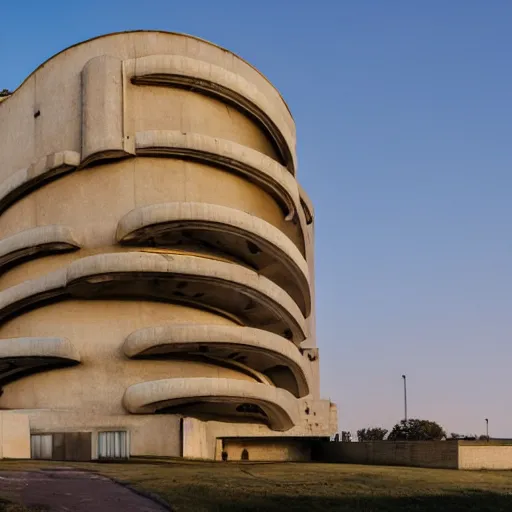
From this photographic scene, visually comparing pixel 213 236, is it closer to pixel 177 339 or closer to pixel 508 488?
pixel 177 339

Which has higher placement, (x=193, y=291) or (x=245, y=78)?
(x=245, y=78)

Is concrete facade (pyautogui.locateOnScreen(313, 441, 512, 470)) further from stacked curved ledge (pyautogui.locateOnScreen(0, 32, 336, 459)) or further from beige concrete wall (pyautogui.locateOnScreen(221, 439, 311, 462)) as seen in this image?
beige concrete wall (pyautogui.locateOnScreen(221, 439, 311, 462))

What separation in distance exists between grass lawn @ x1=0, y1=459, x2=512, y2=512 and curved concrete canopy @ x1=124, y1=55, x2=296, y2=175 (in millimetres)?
18822

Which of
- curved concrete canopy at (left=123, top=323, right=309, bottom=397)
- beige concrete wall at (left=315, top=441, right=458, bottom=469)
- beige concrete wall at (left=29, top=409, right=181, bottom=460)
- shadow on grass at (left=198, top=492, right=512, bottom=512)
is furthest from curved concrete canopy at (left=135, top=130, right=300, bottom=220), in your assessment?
shadow on grass at (left=198, top=492, right=512, bottom=512)

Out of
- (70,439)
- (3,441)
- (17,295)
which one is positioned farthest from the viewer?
(17,295)

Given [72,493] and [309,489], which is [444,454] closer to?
[309,489]

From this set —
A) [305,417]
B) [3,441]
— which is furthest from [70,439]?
[305,417]

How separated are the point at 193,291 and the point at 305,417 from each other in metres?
10.4

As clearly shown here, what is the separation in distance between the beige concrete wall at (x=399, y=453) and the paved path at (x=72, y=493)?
17.5 metres

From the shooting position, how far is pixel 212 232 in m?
38.2

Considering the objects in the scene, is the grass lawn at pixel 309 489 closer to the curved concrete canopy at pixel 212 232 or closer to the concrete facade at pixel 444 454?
the concrete facade at pixel 444 454

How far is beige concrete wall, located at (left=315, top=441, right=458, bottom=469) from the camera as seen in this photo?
35.4m

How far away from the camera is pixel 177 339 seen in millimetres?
36375

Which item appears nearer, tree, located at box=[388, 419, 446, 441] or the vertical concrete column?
the vertical concrete column
